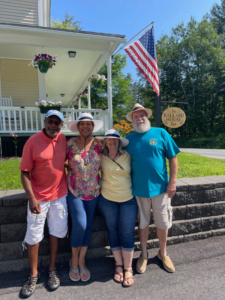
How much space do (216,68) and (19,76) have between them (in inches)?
828

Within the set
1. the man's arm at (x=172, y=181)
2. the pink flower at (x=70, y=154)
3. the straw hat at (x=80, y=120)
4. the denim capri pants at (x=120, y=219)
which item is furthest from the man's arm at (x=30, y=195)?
the man's arm at (x=172, y=181)

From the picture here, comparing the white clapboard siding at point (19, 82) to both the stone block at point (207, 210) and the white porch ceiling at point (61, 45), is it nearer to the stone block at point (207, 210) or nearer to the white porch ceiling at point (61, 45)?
the white porch ceiling at point (61, 45)

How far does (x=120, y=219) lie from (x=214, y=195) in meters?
1.61

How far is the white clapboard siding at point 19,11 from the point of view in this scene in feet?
25.3

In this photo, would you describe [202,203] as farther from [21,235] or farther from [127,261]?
[21,235]

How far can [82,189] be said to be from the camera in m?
2.11

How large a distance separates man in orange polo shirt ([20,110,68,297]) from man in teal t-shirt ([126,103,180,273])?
0.81 m

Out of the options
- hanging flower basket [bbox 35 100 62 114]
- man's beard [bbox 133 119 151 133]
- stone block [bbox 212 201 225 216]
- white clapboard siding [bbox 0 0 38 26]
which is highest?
white clapboard siding [bbox 0 0 38 26]

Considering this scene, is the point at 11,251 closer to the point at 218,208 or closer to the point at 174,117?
the point at 218,208

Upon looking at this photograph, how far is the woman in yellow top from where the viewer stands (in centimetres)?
218

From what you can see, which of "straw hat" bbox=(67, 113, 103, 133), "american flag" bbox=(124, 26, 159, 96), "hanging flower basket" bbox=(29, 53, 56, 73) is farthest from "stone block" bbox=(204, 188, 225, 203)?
"hanging flower basket" bbox=(29, 53, 56, 73)

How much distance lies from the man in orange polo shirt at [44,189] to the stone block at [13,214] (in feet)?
1.21

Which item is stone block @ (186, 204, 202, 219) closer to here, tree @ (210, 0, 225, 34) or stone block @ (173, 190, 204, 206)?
stone block @ (173, 190, 204, 206)

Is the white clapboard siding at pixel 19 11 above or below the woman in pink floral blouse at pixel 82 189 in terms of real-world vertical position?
above
